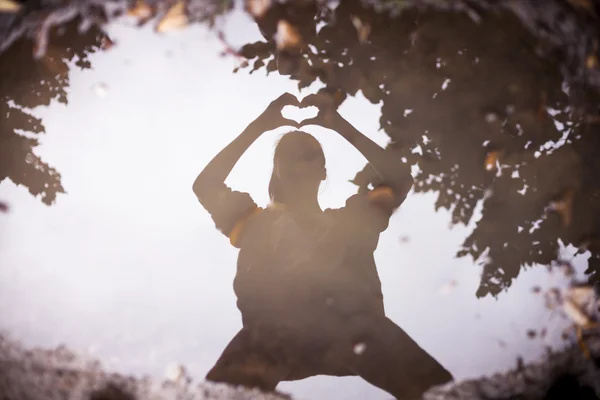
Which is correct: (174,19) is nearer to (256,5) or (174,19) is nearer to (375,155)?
(256,5)

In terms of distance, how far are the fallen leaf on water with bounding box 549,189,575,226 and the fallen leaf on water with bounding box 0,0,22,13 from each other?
460 centimetres

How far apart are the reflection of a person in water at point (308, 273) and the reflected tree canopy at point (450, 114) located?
724 mm

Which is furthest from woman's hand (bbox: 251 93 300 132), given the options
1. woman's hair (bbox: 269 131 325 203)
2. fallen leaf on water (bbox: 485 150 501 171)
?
fallen leaf on water (bbox: 485 150 501 171)

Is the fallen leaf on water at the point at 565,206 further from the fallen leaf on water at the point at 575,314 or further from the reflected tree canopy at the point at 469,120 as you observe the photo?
the fallen leaf on water at the point at 575,314

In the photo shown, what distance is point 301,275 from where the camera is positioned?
2.67 metres

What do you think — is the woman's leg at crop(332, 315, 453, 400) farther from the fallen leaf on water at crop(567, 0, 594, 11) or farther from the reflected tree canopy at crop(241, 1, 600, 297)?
the fallen leaf on water at crop(567, 0, 594, 11)

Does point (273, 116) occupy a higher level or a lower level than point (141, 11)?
higher

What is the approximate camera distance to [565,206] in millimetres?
3188

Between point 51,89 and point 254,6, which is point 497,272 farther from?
point 51,89

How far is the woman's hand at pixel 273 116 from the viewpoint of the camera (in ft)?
9.18

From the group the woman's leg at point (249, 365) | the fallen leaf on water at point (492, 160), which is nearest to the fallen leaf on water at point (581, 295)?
the fallen leaf on water at point (492, 160)

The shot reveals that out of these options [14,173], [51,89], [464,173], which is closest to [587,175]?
[464,173]

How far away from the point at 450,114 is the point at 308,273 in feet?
7.79

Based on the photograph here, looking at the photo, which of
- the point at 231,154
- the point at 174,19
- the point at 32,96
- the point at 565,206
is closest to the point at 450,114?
the point at 565,206
